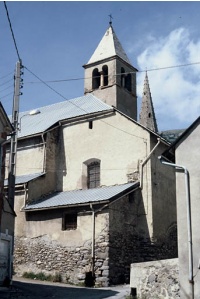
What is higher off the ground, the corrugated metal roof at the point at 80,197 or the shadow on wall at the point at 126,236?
the corrugated metal roof at the point at 80,197

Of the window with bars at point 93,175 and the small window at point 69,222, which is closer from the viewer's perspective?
the small window at point 69,222

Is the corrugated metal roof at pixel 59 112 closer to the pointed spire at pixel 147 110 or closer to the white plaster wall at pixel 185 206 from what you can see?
the white plaster wall at pixel 185 206

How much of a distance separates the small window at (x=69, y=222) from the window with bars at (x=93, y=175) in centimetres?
353

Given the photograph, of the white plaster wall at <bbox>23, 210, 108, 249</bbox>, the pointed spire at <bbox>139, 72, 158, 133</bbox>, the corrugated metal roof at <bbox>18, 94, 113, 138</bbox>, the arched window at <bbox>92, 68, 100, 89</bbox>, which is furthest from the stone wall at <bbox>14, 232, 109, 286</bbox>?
the pointed spire at <bbox>139, 72, 158, 133</bbox>

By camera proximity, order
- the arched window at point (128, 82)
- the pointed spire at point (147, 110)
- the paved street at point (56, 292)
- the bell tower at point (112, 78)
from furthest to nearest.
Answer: the pointed spire at point (147, 110)
the arched window at point (128, 82)
the bell tower at point (112, 78)
the paved street at point (56, 292)

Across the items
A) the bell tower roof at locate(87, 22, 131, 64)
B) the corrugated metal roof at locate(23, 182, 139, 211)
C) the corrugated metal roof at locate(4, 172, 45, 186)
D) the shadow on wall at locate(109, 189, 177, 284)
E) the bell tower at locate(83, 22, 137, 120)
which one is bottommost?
the shadow on wall at locate(109, 189, 177, 284)

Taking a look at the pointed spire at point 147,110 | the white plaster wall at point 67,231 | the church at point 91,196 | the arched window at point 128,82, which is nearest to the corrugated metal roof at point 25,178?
the church at point 91,196

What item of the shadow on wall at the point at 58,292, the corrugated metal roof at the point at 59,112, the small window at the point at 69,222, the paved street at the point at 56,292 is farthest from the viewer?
the corrugated metal roof at the point at 59,112

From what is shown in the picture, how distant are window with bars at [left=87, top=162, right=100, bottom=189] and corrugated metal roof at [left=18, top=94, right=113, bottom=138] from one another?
129 inches

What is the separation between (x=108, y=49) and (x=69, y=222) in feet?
53.1

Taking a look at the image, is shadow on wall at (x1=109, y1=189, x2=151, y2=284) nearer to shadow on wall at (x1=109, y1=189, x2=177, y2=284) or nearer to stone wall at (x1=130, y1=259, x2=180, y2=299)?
shadow on wall at (x1=109, y1=189, x2=177, y2=284)

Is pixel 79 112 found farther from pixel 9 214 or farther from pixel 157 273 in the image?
pixel 157 273

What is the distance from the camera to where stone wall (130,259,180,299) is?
1383 cm

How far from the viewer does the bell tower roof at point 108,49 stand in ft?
109
